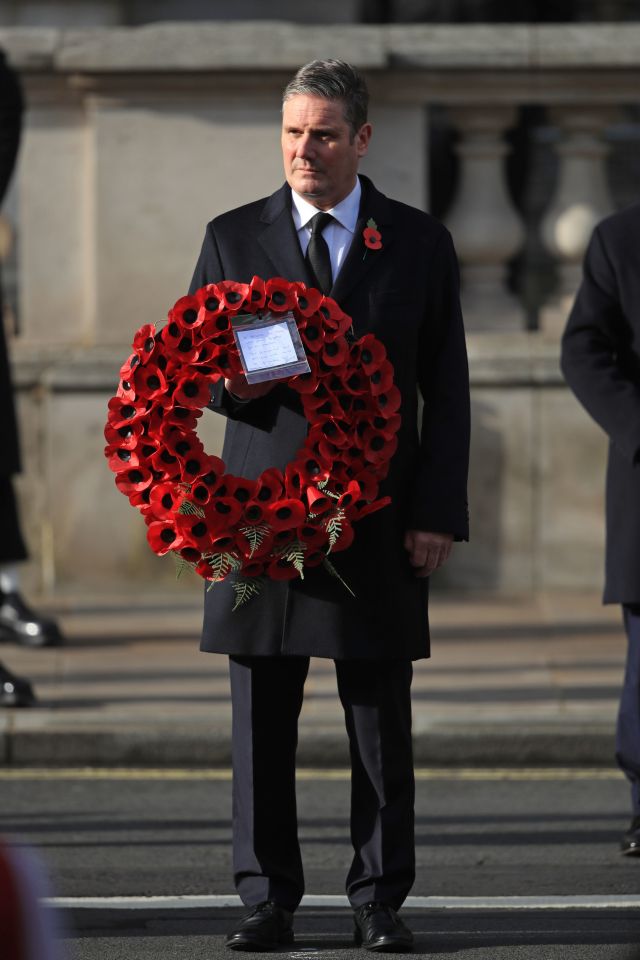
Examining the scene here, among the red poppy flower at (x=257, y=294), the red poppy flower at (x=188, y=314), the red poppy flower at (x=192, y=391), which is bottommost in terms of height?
the red poppy flower at (x=192, y=391)

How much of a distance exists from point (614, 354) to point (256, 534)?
1.87 meters

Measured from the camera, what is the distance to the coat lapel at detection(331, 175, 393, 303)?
180 inches

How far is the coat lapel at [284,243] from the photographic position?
4.59m

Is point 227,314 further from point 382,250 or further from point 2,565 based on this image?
point 2,565

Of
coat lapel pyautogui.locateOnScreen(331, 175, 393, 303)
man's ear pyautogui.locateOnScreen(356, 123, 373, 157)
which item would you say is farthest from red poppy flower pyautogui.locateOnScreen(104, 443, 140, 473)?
man's ear pyautogui.locateOnScreen(356, 123, 373, 157)

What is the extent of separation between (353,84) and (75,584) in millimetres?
6082

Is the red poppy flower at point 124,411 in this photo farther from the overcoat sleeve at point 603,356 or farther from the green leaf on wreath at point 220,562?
the overcoat sleeve at point 603,356

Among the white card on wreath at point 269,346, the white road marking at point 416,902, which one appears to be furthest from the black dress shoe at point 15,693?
the white card on wreath at point 269,346

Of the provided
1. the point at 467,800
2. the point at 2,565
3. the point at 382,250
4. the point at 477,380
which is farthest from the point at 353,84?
the point at 477,380

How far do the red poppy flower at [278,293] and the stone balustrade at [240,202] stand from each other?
19.1ft

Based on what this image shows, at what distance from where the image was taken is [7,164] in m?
8.34

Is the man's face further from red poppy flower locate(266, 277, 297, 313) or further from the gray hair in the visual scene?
red poppy flower locate(266, 277, 297, 313)

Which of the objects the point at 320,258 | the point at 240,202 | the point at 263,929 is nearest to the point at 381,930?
the point at 263,929

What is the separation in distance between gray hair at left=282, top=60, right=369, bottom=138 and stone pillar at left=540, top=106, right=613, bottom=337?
6083 mm
